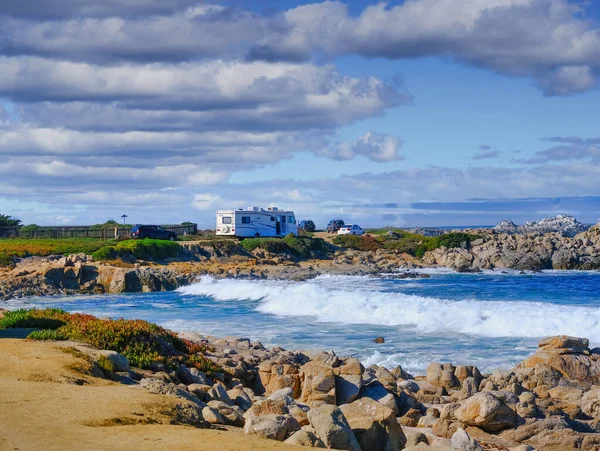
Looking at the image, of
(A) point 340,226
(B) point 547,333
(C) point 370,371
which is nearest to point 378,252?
(A) point 340,226

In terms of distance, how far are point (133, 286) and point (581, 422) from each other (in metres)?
34.2

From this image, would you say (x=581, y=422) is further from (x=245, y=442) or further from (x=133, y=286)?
(x=133, y=286)

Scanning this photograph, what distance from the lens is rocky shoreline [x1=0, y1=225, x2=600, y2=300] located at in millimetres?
43219

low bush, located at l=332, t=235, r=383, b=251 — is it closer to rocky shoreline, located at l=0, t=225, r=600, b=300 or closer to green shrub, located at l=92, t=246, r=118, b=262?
rocky shoreline, located at l=0, t=225, r=600, b=300

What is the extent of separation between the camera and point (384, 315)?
28.6 meters

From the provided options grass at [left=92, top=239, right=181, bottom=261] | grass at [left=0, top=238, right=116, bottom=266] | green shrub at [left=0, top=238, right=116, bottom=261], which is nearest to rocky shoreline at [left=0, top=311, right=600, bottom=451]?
grass at [left=92, top=239, right=181, bottom=261]

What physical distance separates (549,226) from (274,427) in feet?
347

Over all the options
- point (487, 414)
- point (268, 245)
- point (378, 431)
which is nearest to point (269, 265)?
point (268, 245)

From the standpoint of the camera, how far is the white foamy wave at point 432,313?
2483cm

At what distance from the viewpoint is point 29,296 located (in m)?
40.5

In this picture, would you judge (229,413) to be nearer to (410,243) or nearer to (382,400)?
(382,400)

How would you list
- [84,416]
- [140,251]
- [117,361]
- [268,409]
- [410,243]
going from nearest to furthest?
[84,416], [268,409], [117,361], [140,251], [410,243]

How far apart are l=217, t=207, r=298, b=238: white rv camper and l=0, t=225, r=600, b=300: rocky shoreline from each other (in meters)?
6.68

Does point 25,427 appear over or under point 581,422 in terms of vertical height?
over
